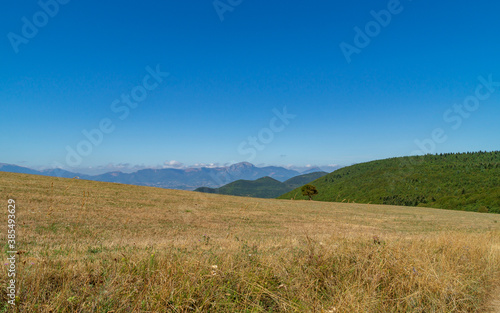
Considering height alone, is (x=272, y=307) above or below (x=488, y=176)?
below

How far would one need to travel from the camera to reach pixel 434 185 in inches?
3979

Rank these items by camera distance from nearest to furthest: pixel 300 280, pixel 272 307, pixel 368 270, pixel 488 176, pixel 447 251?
pixel 272 307, pixel 300 280, pixel 368 270, pixel 447 251, pixel 488 176

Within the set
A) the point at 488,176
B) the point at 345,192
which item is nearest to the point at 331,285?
the point at 488,176

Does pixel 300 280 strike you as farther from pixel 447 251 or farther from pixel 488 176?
pixel 488 176

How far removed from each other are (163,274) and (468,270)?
24.8 feet

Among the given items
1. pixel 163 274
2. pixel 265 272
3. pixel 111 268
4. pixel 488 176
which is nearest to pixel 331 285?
pixel 265 272

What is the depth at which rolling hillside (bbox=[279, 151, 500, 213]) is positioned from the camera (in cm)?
7361

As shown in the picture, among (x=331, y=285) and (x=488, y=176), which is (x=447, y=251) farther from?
(x=488, y=176)

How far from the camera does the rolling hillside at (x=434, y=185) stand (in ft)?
242

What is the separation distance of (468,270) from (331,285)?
14.4ft

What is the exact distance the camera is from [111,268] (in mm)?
4578

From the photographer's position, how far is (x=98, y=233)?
11.4 meters

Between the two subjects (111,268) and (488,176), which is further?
(488,176)

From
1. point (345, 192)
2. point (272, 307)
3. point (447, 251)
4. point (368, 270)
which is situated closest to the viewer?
point (272, 307)
